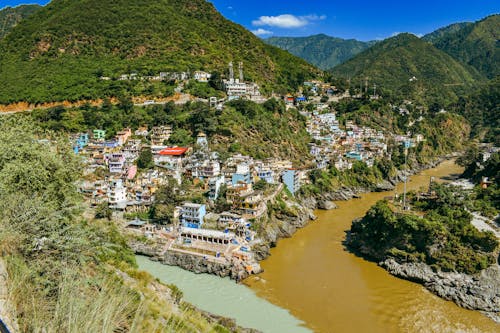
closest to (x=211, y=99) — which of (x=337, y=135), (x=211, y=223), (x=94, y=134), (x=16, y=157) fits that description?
(x=94, y=134)

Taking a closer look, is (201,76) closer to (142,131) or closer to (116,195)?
(142,131)

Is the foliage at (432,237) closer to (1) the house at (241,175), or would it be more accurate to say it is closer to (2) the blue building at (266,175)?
(2) the blue building at (266,175)

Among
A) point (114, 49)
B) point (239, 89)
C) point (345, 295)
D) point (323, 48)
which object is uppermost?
point (323, 48)

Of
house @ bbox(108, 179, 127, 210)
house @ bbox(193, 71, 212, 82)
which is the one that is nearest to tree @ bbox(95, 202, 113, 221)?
house @ bbox(108, 179, 127, 210)

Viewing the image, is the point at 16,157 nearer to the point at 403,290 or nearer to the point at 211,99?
the point at 403,290

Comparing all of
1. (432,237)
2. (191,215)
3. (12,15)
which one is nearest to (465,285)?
(432,237)

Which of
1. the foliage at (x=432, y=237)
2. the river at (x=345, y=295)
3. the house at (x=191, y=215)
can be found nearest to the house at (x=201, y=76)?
the house at (x=191, y=215)
